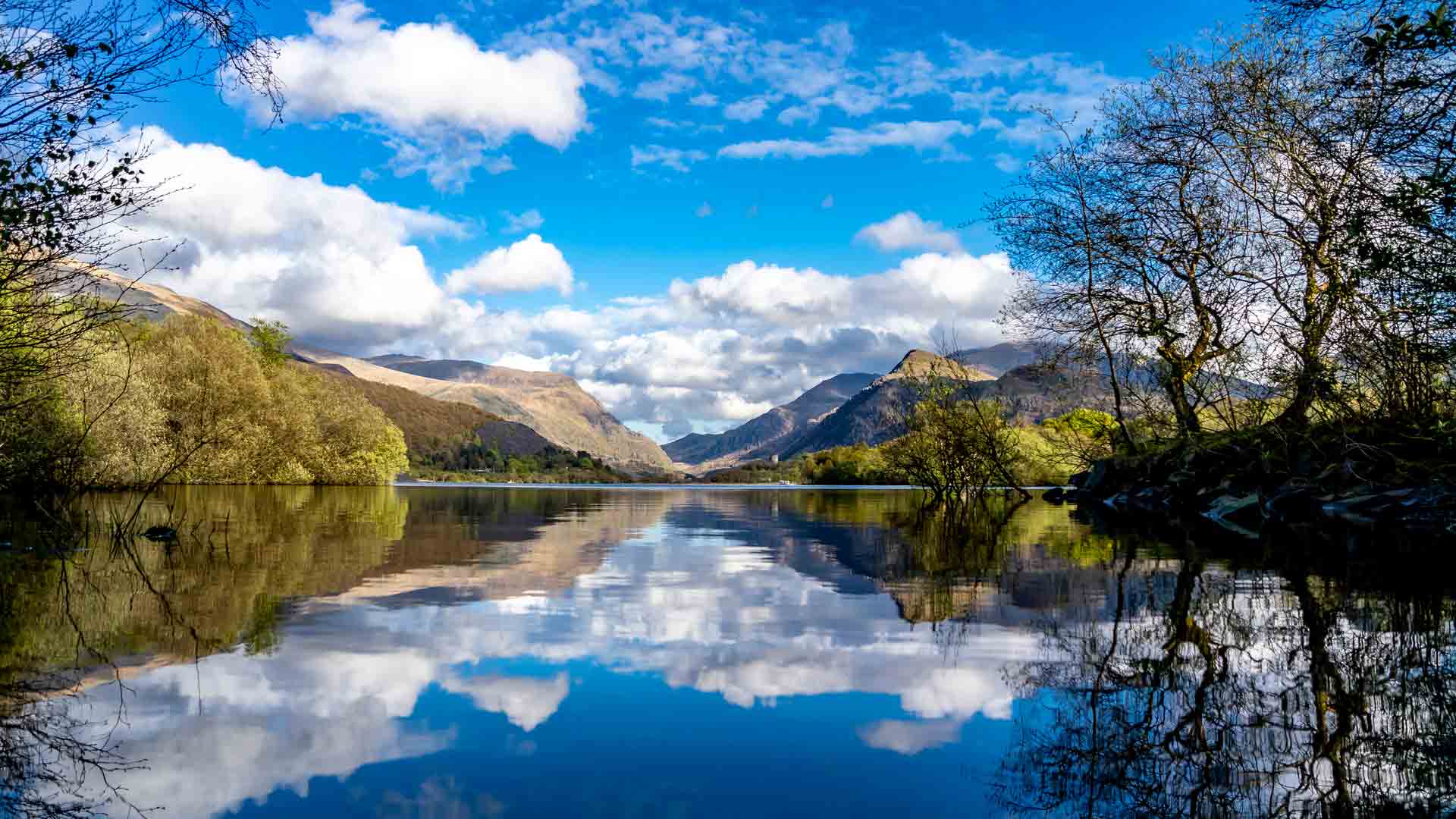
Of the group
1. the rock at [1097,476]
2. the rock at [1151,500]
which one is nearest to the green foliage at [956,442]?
the rock at [1097,476]

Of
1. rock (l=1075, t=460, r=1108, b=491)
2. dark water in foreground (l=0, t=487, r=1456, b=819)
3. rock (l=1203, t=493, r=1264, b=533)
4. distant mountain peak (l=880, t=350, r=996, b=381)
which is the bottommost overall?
dark water in foreground (l=0, t=487, r=1456, b=819)

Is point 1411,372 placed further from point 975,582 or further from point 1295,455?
point 975,582

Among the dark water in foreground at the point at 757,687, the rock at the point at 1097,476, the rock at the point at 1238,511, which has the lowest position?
the dark water in foreground at the point at 757,687

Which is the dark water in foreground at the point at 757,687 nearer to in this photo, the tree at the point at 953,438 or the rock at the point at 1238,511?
the rock at the point at 1238,511

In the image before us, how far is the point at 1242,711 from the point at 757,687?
2.63 metres

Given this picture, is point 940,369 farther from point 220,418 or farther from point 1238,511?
point 220,418

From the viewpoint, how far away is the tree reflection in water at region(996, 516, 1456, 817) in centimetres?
363

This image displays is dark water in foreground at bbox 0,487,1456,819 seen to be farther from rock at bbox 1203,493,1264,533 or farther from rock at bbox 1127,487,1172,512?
rock at bbox 1127,487,1172,512

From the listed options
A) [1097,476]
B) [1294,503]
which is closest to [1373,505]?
[1294,503]

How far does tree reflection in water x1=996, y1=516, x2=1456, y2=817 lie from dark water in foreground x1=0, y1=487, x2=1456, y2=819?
0.07 feet

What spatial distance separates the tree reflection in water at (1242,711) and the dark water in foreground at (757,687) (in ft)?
0.07

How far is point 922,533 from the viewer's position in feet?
62.6

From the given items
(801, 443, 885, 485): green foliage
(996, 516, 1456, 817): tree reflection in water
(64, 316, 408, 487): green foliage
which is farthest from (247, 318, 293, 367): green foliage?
(996, 516, 1456, 817): tree reflection in water

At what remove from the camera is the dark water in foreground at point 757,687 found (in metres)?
3.72
